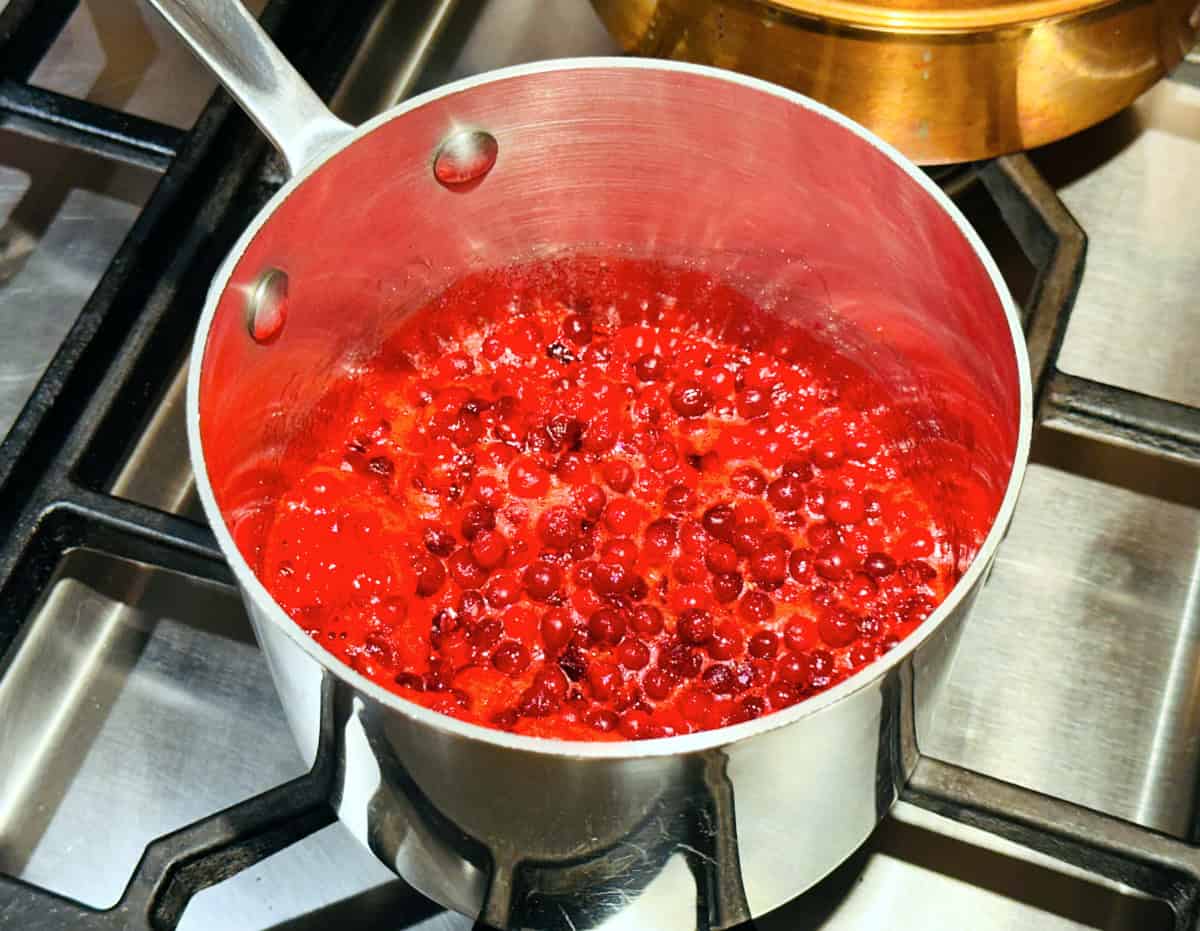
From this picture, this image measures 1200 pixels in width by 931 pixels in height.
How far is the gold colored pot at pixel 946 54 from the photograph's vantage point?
23.1 inches

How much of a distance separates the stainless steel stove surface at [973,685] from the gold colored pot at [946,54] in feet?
0.34

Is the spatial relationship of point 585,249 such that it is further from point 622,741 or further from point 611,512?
point 622,741

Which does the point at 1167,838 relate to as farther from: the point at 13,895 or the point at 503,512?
the point at 13,895

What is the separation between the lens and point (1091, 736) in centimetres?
62

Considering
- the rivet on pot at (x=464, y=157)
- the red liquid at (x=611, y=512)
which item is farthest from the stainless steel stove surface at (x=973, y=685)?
the rivet on pot at (x=464, y=157)

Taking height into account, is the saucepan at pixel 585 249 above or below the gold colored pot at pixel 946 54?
below

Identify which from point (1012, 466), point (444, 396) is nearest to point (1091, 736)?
point (1012, 466)

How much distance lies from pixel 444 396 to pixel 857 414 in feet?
0.64

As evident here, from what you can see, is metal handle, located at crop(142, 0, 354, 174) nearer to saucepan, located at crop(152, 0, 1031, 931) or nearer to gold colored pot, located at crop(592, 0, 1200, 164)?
saucepan, located at crop(152, 0, 1031, 931)

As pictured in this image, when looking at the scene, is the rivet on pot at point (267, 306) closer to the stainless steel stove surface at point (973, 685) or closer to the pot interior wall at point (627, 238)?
the pot interior wall at point (627, 238)

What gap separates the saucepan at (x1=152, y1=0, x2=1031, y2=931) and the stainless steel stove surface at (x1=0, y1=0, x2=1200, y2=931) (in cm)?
7

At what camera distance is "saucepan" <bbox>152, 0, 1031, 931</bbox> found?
430 mm

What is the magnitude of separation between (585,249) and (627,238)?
0.02m

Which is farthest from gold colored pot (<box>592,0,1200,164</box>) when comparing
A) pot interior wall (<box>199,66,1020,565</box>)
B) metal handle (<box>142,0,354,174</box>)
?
metal handle (<box>142,0,354,174</box>)
